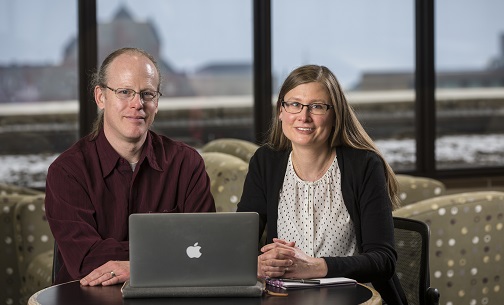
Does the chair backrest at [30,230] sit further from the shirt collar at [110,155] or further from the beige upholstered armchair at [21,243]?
the shirt collar at [110,155]

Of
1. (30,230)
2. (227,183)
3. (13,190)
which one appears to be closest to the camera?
(227,183)

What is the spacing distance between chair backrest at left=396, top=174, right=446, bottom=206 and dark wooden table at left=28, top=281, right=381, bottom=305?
234 cm

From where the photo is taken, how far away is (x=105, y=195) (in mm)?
3059

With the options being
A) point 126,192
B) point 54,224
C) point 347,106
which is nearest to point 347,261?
point 347,106

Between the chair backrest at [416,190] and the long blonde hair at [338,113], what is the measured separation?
1793mm

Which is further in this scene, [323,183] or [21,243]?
[21,243]

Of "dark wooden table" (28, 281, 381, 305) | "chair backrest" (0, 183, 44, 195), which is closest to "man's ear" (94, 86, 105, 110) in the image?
"dark wooden table" (28, 281, 381, 305)

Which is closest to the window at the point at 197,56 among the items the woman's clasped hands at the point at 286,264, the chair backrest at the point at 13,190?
the chair backrest at the point at 13,190

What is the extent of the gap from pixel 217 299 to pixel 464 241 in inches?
68.5

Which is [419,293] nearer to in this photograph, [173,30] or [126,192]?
[126,192]

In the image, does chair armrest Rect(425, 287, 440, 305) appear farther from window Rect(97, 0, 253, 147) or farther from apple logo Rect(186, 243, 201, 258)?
window Rect(97, 0, 253, 147)

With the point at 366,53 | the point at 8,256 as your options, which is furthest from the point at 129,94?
the point at 366,53

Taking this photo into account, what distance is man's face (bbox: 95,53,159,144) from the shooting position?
9.97 feet

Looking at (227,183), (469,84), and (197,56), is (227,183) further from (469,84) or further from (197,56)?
(469,84)
